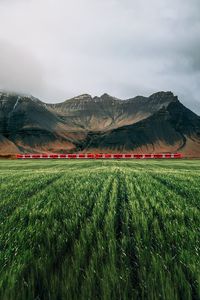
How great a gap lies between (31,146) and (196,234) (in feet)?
608

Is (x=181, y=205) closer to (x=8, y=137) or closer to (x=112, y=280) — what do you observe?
(x=112, y=280)

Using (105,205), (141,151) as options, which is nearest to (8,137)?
(141,151)

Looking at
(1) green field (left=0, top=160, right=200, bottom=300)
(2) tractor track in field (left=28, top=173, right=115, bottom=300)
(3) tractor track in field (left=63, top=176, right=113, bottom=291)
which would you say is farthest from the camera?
(2) tractor track in field (left=28, top=173, right=115, bottom=300)

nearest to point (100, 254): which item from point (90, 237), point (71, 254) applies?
point (71, 254)

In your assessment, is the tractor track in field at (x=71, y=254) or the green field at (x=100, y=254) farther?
the tractor track in field at (x=71, y=254)

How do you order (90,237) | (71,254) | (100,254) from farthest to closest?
(90,237)
(71,254)
(100,254)

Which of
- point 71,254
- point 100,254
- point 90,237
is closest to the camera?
point 100,254

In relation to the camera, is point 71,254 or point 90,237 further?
point 90,237

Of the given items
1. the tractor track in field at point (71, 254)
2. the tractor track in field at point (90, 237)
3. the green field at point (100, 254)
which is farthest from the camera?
the tractor track in field at point (71, 254)

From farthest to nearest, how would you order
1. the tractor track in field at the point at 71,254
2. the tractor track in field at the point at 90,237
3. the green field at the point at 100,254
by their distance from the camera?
the tractor track in field at the point at 71,254 → the tractor track in field at the point at 90,237 → the green field at the point at 100,254

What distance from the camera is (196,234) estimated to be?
171 inches

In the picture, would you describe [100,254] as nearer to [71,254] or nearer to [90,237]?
[71,254]

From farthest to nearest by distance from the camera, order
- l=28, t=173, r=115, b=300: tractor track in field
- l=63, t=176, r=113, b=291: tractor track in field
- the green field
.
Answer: l=28, t=173, r=115, b=300: tractor track in field < l=63, t=176, r=113, b=291: tractor track in field < the green field

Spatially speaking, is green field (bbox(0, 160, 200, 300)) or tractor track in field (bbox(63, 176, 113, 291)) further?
tractor track in field (bbox(63, 176, 113, 291))
